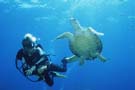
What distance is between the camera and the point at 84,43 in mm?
7992

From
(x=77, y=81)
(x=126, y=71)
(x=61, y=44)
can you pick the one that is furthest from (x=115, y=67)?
(x=61, y=44)

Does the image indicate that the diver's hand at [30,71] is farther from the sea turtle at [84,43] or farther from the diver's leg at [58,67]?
the sea turtle at [84,43]

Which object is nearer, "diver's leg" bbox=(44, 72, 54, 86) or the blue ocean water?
"diver's leg" bbox=(44, 72, 54, 86)

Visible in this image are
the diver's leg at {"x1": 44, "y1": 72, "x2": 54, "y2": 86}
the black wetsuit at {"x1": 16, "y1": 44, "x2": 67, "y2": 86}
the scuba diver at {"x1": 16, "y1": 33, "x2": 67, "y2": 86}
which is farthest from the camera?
the diver's leg at {"x1": 44, "y1": 72, "x2": 54, "y2": 86}

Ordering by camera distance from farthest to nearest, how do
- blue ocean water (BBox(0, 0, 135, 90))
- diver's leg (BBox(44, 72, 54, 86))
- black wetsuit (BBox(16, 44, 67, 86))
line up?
1. blue ocean water (BBox(0, 0, 135, 90))
2. diver's leg (BBox(44, 72, 54, 86))
3. black wetsuit (BBox(16, 44, 67, 86))

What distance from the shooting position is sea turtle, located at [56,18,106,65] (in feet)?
25.9

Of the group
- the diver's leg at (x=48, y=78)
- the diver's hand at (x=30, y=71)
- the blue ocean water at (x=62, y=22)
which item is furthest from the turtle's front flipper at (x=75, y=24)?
the diver's hand at (x=30, y=71)

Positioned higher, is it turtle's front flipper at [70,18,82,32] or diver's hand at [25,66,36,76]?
turtle's front flipper at [70,18,82,32]

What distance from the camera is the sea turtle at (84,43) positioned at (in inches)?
311

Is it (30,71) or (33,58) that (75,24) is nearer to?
(33,58)

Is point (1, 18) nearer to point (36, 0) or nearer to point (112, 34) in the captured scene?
point (36, 0)

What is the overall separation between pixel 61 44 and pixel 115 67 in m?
25.7

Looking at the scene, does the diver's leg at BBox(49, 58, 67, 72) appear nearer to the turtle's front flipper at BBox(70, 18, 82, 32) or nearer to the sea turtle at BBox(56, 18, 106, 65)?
the sea turtle at BBox(56, 18, 106, 65)

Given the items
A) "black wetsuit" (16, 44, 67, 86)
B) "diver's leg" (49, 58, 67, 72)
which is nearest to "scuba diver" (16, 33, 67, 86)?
"black wetsuit" (16, 44, 67, 86)
